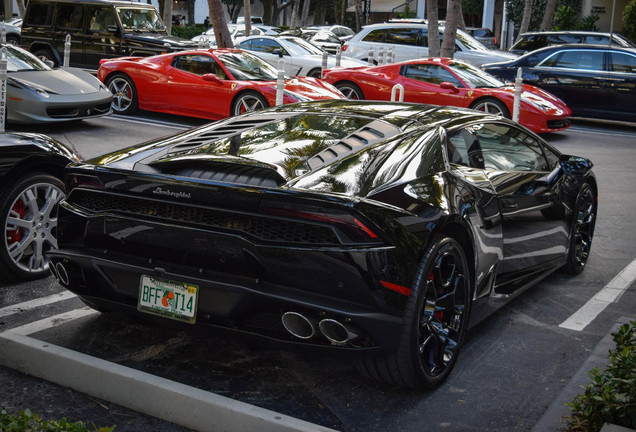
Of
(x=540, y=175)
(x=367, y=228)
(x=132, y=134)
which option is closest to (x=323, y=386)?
(x=367, y=228)

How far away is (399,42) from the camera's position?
23047mm

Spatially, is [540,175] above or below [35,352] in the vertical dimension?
above

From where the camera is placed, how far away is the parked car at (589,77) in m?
17.1

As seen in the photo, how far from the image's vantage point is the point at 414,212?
4227mm

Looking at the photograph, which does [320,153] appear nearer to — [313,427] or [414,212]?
[414,212]

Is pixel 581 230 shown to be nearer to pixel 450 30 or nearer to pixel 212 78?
pixel 212 78

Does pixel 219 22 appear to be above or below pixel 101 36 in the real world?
above

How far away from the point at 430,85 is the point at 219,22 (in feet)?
23.9

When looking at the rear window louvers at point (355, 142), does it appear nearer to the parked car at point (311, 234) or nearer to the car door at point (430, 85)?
the parked car at point (311, 234)

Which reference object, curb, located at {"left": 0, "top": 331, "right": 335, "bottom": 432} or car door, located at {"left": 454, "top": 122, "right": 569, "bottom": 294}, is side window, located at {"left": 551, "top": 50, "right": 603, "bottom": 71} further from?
curb, located at {"left": 0, "top": 331, "right": 335, "bottom": 432}

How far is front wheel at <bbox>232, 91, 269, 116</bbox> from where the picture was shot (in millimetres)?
14477

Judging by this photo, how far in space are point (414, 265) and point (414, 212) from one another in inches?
11.1

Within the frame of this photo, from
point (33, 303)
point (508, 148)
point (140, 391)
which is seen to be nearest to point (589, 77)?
point (508, 148)

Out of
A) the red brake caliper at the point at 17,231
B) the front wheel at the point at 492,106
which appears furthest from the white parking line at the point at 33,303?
the front wheel at the point at 492,106
